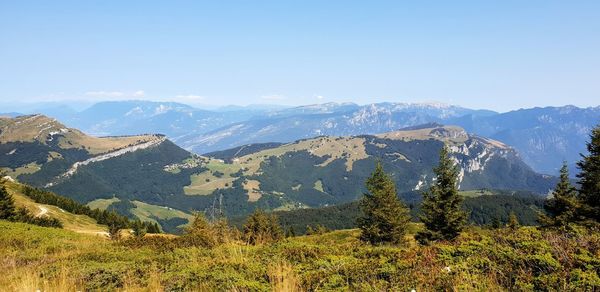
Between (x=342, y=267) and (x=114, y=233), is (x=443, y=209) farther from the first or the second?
(x=342, y=267)

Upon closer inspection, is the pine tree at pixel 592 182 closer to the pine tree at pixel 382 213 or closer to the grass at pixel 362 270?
the pine tree at pixel 382 213

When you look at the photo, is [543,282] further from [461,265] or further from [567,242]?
[567,242]

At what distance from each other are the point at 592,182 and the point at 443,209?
13.9m

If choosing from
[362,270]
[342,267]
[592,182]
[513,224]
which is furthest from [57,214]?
[362,270]

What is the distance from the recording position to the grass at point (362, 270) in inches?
329

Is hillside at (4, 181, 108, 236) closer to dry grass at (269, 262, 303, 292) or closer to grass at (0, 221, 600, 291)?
grass at (0, 221, 600, 291)

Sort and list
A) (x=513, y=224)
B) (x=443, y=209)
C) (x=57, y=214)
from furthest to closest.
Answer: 1. (x=57, y=214)
2. (x=443, y=209)
3. (x=513, y=224)

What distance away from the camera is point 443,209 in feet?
145

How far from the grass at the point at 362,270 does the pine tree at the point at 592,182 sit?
3170 centimetres

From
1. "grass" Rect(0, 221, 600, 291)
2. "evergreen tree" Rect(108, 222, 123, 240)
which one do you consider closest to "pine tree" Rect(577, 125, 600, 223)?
"grass" Rect(0, 221, 600, 291)

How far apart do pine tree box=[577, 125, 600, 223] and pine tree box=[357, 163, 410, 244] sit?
59.8 feet

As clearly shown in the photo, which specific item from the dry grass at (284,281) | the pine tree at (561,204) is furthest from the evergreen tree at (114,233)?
the pine tree at (561,204)

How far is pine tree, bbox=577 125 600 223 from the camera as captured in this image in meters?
37.6

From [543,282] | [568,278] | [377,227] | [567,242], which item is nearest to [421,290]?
[543,282]
